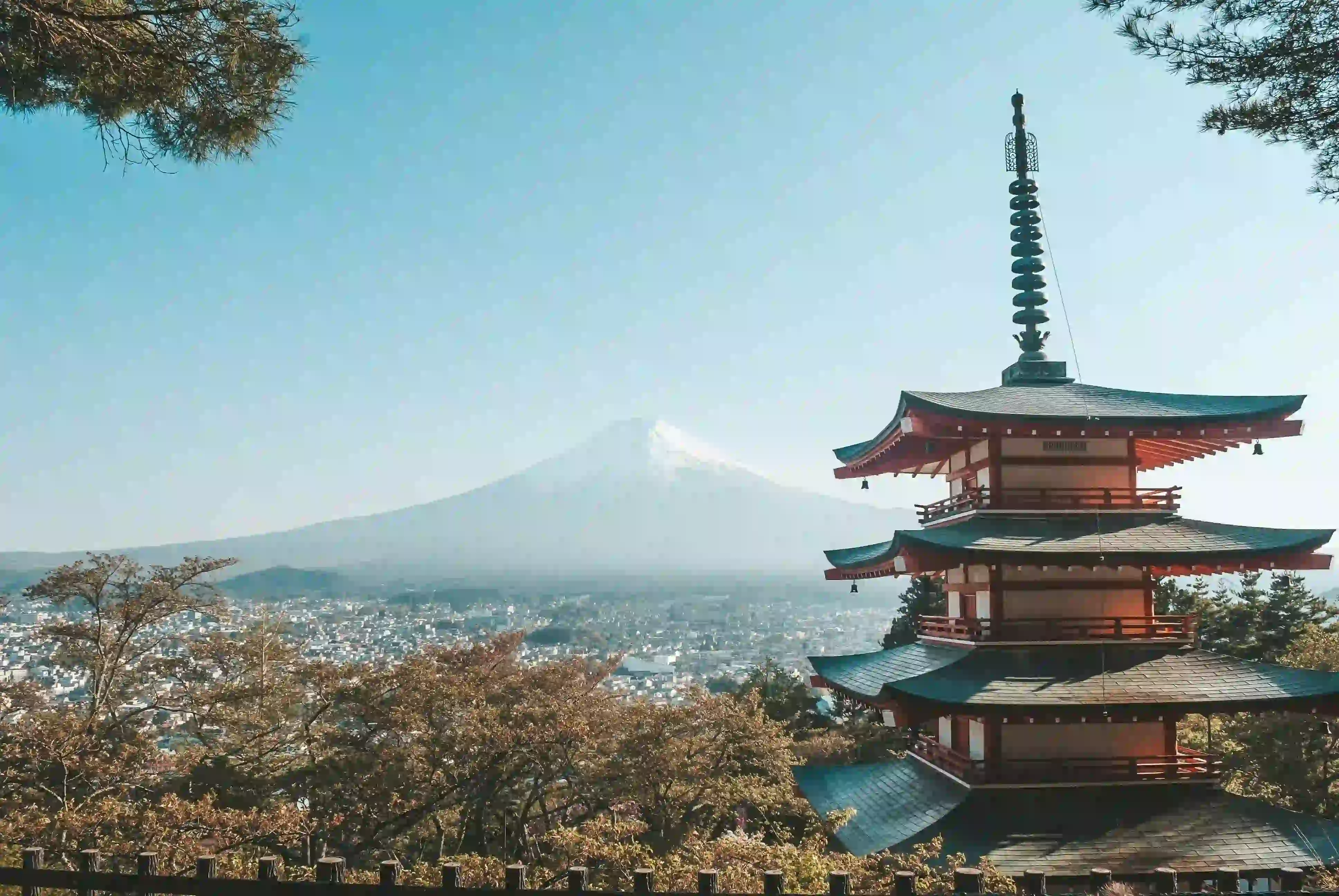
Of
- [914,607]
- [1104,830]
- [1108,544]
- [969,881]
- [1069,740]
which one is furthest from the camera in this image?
[914,607]

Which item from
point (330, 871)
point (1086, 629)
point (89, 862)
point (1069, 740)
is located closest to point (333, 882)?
point (330, 871)

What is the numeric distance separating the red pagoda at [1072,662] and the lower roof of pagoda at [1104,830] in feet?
0.08

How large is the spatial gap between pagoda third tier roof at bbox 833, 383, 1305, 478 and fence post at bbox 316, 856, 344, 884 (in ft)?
25.0

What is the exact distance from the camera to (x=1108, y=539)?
413 inches

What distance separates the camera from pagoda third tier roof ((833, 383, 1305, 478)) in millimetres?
10461

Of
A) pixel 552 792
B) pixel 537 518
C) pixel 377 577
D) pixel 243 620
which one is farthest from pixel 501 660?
pixel 537 518

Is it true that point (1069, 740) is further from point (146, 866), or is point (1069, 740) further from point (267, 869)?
point (146, 866)

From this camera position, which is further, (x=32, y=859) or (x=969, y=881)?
(x=32, y=859)

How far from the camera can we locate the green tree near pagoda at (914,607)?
26438mm

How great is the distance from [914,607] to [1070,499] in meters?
17.7

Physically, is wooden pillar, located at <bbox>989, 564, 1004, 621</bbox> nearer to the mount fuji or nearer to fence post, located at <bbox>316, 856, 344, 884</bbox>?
fence post, located at <bbox>316, 856, 344, 884</bbox>

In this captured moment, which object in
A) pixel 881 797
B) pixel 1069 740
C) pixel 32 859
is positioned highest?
pixel 32 859

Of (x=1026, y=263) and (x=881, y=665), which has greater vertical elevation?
(x=1026, y=263)

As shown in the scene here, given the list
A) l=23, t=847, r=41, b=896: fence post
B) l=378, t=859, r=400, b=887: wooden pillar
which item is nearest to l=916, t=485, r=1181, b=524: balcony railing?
l=378, t=859, r=400, b=887: wooden pillar
